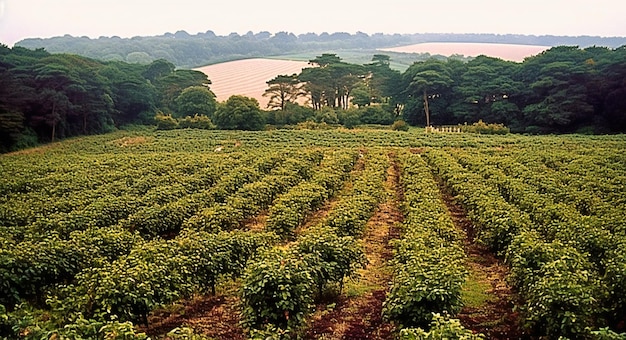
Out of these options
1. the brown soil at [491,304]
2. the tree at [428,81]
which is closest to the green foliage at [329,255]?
the brown soil at [491,304]

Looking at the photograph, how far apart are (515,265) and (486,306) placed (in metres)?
1.47

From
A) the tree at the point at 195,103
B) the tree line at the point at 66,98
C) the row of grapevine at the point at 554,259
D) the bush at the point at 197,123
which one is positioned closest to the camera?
the row of grapevine at the point at 554,259

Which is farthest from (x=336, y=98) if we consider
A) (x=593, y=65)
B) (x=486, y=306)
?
(x=486, y=306)

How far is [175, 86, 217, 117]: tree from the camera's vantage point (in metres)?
70.9

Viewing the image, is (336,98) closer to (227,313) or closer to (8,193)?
(8,193)

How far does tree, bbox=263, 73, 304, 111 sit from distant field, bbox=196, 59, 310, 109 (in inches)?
705

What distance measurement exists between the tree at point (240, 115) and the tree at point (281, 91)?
9.04 meters

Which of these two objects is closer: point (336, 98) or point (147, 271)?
point (147, 271)

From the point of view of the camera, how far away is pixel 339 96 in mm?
80688

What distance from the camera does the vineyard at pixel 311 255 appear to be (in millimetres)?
10008

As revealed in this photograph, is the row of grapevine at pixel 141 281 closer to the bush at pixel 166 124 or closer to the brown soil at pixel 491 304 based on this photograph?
the brown soil at pixel 491 304

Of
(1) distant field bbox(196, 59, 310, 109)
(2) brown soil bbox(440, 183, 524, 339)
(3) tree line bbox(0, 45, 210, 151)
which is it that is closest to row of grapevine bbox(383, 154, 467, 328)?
(2) brown soil bbox(440, 183, 524, 339)

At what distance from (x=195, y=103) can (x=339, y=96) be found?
76.2 feet

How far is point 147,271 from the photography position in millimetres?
10836
